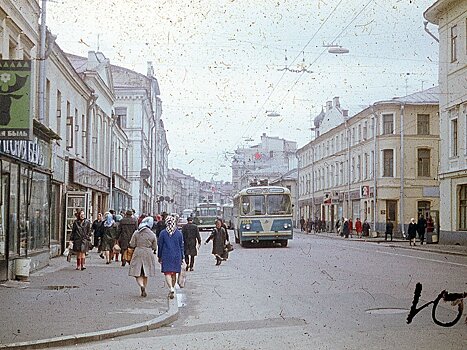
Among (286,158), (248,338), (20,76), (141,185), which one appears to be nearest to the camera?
(248,338)

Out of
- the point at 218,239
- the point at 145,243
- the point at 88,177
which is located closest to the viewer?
the point at 145,243

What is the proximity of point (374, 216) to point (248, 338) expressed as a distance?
52659 mm

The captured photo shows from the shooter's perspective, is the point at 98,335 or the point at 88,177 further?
the point at 88,177

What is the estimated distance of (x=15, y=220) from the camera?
1830 centimetres

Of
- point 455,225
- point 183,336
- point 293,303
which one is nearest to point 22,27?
point 293,303

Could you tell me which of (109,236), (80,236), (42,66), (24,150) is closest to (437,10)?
(109,236)

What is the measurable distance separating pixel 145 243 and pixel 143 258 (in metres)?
0.32

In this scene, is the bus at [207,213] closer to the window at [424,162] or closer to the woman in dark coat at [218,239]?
the window at [424,162]

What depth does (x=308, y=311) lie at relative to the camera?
1324 cm

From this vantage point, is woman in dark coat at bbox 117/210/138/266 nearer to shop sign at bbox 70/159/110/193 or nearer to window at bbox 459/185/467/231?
shop sign at bbox 70/159/110/193

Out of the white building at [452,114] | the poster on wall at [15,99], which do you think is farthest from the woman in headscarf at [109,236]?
the white building at [452,114]

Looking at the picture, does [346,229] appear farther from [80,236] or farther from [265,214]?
[80,236]

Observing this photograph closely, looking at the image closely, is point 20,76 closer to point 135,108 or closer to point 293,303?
point 293,303

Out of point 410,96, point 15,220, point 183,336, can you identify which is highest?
point 410,96
